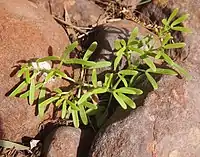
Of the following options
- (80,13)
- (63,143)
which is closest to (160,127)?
(63,143)

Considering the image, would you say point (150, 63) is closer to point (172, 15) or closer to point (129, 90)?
point (129, 90)

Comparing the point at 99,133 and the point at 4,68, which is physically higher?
the point at 4,68

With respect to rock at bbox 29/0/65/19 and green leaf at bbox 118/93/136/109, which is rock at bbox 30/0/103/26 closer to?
rock at bbox 29/0/65/19

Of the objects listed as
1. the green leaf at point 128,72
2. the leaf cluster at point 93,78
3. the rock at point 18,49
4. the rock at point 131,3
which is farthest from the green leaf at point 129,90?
the rock at point 131,3

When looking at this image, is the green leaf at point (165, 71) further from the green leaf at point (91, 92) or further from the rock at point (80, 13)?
the rock at point (80, 13)

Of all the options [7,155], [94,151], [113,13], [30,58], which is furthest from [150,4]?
[7,155]

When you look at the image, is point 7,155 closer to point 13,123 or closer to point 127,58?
point 13,123
